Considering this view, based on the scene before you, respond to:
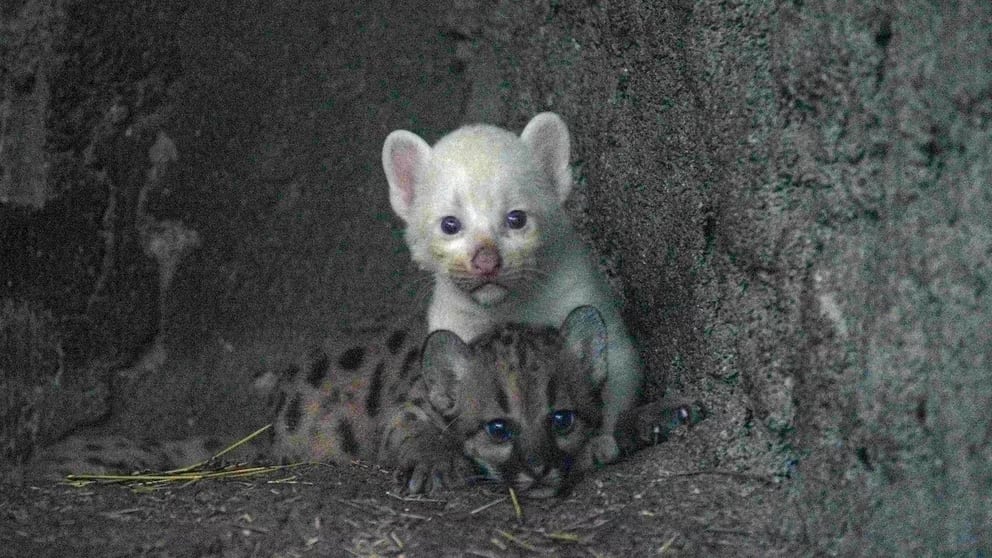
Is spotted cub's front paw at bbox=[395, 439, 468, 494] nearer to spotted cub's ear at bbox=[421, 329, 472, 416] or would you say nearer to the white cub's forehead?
spotted cub's ear at bbox=[421, 329, 472, 416]

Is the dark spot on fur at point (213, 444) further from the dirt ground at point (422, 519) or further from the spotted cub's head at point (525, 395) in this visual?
the spotted cub's head at point (525, 395)

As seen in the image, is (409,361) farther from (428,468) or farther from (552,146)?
(552,146)

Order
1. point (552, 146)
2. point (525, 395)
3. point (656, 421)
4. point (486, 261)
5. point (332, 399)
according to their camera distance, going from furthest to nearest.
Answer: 1. point (332, 399)
2. point (552, 146)
3. point (656, 421)
4. point (486, 261)
5. point (525, 395)

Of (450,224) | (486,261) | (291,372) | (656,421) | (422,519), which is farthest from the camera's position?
(291,372)

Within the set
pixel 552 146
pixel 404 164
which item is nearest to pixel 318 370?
pixel 404 164

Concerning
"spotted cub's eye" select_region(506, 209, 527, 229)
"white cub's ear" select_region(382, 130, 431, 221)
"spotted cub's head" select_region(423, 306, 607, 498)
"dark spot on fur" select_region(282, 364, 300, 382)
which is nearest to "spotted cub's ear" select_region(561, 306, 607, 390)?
"spotted cub's head" select_region(423, 306, 607, 498)

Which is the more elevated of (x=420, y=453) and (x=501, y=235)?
(x=501, y=235)
